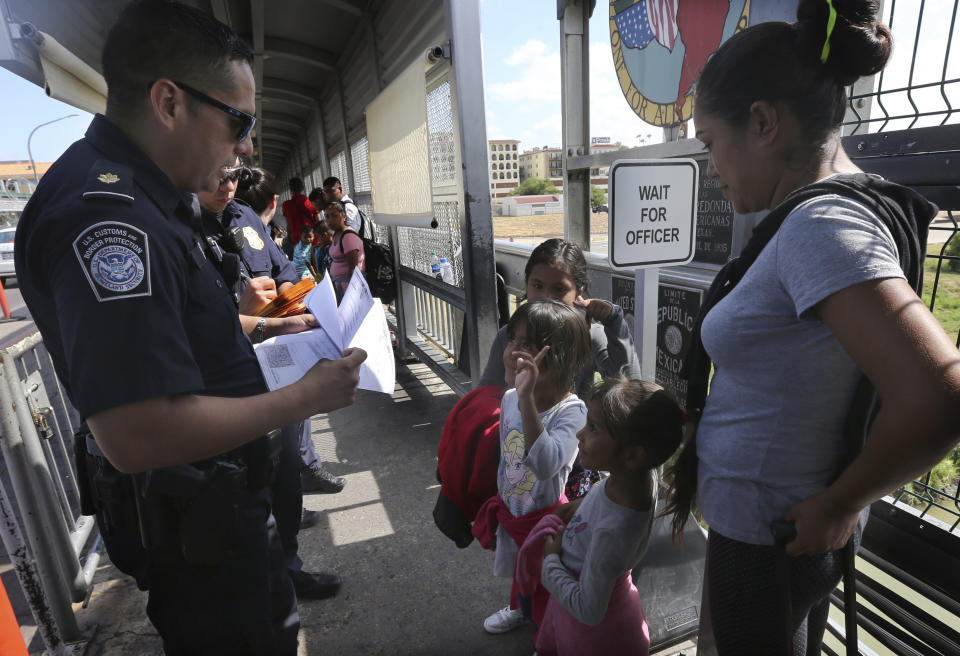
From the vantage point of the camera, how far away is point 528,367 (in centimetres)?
163

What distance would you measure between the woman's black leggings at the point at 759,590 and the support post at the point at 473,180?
7.88 feet

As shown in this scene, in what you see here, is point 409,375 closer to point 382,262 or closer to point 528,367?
point 382,262

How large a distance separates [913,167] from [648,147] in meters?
1.36

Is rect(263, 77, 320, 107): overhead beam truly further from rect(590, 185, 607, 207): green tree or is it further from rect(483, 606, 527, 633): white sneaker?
rect(483, 606, 527, 633): white sneaker

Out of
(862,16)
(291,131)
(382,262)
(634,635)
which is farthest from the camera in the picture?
(291,131)

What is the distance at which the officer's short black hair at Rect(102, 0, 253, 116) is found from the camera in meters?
1.19

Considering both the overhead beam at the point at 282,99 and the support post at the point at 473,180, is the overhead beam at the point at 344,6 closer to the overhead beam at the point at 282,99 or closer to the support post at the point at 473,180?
the support post at the point at 473,180

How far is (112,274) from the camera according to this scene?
3.29 feet

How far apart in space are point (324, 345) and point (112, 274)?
1.59 feet

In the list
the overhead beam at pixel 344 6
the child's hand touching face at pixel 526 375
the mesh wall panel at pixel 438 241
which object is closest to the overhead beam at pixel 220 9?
the overhead beam at pixel 344 6

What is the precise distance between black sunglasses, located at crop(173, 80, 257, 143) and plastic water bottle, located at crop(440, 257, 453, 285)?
8.62 ft

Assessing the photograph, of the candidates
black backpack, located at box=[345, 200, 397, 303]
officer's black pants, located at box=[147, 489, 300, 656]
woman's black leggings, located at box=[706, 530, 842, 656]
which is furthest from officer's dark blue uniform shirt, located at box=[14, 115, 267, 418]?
black backpack, located at box=[345, 200, 397, 303]

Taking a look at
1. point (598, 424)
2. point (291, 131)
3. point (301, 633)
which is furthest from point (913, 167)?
point (291, 131)

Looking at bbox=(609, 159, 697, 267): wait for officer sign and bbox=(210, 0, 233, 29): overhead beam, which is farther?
bbox=(210, 0, 233, 29): overhead beam
